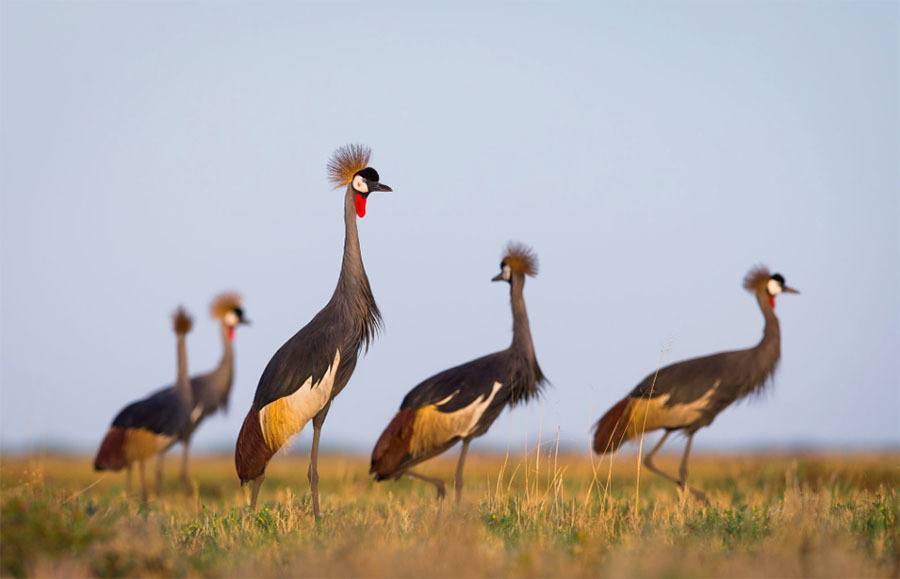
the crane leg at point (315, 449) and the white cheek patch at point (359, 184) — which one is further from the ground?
the white cheek patch at point (359, 184)

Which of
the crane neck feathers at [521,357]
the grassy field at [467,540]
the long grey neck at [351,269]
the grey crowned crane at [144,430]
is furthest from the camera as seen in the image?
the grey crowned crane at [144,430]

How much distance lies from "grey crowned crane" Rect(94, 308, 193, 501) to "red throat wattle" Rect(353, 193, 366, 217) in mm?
7000

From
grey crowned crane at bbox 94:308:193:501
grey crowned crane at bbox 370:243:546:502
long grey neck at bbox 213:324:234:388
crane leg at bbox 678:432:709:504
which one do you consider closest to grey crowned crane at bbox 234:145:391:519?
grey crowned crane at bbox 370:243:546:502

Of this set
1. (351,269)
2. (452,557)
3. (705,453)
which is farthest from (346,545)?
(705,453)

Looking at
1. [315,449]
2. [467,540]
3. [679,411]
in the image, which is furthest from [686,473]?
[467,540]

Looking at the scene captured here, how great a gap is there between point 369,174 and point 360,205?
0.93 feet

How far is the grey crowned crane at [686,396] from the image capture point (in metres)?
12.2

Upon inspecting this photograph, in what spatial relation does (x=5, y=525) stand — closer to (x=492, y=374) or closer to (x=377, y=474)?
(x=377, y=474)

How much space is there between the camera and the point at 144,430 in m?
15.8

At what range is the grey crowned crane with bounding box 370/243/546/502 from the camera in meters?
10.6

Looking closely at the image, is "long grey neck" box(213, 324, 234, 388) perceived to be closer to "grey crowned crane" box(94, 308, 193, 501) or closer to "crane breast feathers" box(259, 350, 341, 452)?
"grey crowned crane" box(94, 308, 193, 501)

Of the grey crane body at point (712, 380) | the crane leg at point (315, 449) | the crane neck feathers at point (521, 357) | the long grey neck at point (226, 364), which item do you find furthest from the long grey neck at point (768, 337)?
the long grey neck at point (226, 364)

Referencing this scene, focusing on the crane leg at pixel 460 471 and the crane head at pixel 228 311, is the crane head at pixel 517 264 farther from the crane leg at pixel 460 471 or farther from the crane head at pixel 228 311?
the crane head at pixel 228 311

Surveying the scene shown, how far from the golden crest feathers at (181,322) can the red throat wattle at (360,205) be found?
8.00 metres
